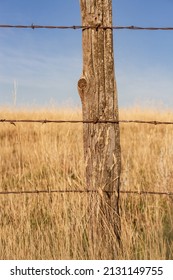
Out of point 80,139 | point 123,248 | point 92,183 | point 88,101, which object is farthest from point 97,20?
point 80,139

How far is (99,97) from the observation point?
9.47 ft

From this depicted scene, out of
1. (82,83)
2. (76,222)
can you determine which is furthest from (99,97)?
(76,222)

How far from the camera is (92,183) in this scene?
290 centimetres

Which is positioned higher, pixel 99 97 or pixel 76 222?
pixel 99 97

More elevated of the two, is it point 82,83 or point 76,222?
point 82,83

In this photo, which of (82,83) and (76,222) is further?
(76,222)

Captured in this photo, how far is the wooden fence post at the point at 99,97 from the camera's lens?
2.87 meters

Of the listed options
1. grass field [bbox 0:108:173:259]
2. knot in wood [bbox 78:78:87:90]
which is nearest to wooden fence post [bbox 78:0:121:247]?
knot in wood [bbox 78:78:87:90]

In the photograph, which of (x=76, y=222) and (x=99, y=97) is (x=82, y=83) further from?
(x=76, y=222)

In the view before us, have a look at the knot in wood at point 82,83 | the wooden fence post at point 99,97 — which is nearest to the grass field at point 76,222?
the wooden fence post at point 99,97

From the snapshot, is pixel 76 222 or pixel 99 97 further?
pixel 76 222
